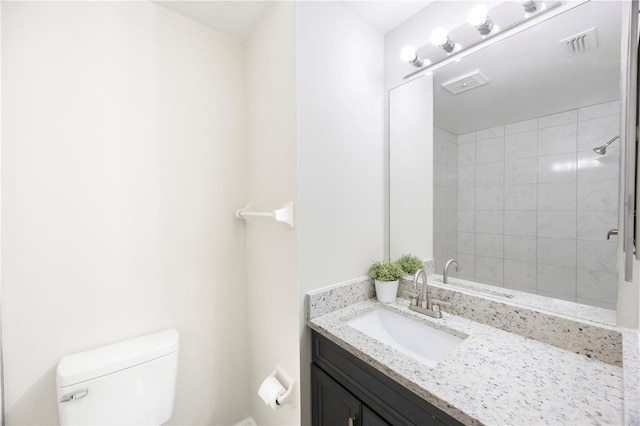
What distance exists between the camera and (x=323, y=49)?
4.01 feet

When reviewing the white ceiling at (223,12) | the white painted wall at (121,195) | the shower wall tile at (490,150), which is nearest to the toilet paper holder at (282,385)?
the white painted wall at (121,195)

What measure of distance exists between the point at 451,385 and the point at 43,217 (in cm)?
161

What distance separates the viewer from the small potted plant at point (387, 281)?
1330 millimetres

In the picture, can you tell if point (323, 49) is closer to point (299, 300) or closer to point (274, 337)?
Answer: point (299, 300)

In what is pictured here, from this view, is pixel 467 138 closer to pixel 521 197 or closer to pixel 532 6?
pixel 521 197

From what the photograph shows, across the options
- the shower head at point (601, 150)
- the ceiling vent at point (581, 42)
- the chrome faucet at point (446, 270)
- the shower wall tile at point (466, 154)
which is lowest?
the chrome faucet at point (446, 270)

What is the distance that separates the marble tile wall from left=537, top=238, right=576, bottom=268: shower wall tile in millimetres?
A: 327

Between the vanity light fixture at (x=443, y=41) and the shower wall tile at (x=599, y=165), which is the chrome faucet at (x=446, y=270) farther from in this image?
the vanity light fixture at (x=443, y=41)

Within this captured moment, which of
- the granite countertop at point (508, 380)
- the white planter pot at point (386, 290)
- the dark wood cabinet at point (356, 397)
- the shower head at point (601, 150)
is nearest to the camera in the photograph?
the granite countertop at point (508, 380)

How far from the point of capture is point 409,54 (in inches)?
51.0

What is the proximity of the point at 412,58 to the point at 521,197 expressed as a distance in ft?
2.74

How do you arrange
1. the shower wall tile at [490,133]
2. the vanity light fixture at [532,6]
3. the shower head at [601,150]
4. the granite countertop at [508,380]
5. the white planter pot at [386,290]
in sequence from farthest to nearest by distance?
1. the white planter pot at [386,290]
2. the shower wall tile at [490,133]
3. the vanity light fixture at [532,6]
4. the shower head at [601,150]
5. the granite countertop at [508,380]

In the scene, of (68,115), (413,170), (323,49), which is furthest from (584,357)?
(68,115)

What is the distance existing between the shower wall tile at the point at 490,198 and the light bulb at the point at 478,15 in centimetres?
70
